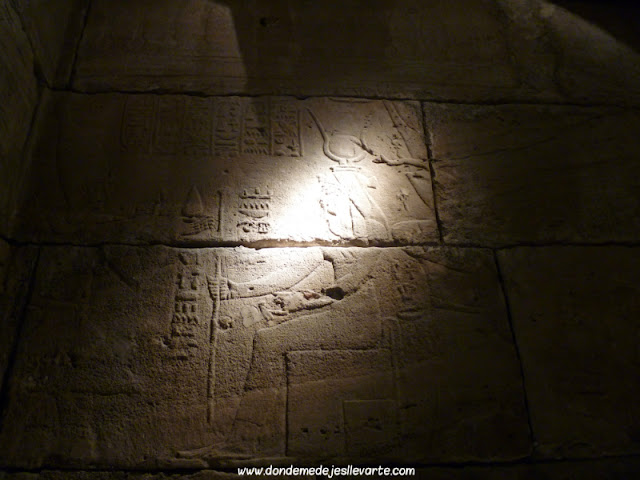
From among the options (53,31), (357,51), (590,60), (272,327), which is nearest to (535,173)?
(590,60)

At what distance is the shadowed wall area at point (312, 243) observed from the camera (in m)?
1.99

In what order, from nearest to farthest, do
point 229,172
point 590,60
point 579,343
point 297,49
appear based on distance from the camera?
point 579,343, point 229,172, point 297,49, point 590,60

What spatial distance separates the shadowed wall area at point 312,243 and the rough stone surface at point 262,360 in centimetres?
1

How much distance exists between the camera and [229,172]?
99.1 inches

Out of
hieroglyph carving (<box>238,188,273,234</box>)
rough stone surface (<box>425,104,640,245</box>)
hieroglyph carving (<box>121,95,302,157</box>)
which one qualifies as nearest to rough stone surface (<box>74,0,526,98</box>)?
hieroglyph carving (<box>121,95,302,157</box>)

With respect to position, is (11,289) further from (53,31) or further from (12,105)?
(53,31)

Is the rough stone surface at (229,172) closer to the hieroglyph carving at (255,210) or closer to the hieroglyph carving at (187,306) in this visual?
the hieroglyph carving at (255,210)

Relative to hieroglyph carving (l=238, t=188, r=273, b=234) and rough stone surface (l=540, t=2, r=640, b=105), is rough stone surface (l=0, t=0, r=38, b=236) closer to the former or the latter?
hieroglyph carving (l=238, t=188, r=273, b=234)

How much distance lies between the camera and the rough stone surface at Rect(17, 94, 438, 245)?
236cm

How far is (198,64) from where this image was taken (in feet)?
9.34

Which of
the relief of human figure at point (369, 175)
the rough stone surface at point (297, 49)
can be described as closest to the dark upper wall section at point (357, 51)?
the rough stone surface at point (297, 49)

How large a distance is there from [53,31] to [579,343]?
11.5 ft

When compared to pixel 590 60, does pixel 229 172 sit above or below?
below

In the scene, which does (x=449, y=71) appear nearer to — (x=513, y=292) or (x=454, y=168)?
(x=454, y=168)
